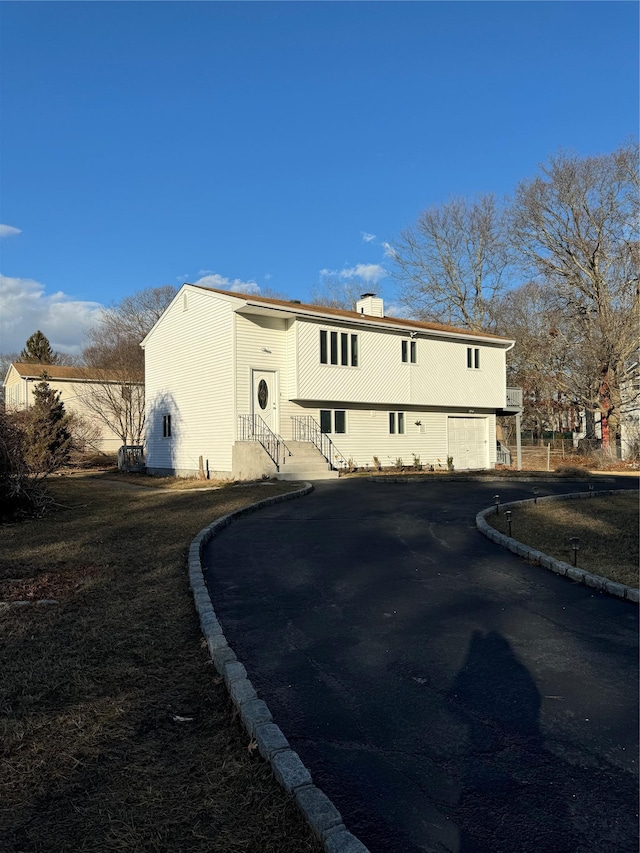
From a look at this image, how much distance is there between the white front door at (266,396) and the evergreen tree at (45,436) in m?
6.57

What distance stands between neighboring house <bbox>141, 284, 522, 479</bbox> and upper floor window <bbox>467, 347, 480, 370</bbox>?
0.16ft

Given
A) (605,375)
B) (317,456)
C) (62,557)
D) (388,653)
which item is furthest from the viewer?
(605,375)

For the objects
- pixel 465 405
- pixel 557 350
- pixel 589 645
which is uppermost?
pixel 557 350

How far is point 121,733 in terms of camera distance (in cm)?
328

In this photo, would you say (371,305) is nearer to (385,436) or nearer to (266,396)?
(385,436)

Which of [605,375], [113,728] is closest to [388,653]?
[113,728]

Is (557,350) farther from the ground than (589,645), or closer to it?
farther from the ground

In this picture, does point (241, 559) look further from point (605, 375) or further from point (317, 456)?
point (605, 375)

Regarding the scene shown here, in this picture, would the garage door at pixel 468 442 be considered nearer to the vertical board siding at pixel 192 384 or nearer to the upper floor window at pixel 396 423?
the upper floor window at pixel 396 423

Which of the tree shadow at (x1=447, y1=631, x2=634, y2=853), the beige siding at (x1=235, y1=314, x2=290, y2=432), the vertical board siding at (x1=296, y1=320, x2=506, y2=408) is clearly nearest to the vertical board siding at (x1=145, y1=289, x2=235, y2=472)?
the beige siding at (x1=235, y1=314, x2=290, y2=432)

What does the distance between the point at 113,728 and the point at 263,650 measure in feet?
4.87

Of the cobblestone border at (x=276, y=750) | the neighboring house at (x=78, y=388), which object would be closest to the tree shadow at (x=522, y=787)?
the cobblestone border at (x=276, y=750)

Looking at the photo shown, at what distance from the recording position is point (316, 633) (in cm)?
504

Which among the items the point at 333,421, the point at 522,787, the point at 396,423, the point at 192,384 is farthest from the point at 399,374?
the point at 522,787
